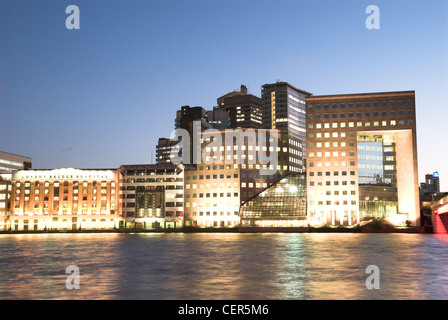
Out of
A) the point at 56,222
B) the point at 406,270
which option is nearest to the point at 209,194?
the point at 56,222

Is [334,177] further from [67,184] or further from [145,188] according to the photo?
[67,184]

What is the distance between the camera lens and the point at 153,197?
190 meters

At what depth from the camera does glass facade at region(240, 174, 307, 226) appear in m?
170

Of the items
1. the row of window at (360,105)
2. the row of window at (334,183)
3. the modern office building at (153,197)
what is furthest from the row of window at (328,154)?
the modern office building at (153,197)

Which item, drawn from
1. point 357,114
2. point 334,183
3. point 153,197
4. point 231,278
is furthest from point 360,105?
point 231,278

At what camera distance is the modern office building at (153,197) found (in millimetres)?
189625

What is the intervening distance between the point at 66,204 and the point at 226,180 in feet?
207

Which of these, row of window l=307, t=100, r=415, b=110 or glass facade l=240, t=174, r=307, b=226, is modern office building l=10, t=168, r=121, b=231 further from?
row of window l=307, t=100, r=415, b=110

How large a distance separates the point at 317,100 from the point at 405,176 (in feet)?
127

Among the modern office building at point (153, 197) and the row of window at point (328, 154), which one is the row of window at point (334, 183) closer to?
the row of window at point (328, 154)

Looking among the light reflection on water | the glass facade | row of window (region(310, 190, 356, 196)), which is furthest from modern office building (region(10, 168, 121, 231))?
the light reflection on water

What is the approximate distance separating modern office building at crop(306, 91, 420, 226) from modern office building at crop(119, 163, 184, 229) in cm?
5009

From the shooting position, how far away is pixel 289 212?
17012 centimetres
